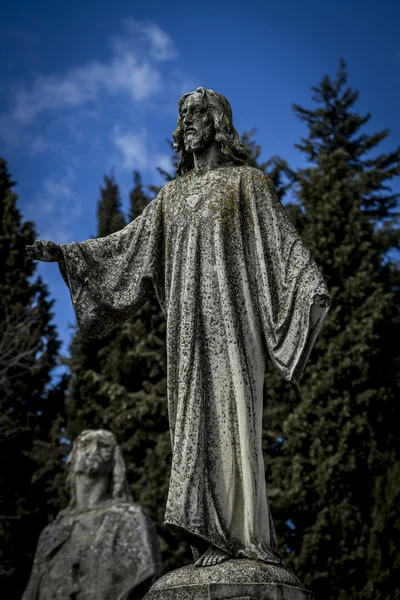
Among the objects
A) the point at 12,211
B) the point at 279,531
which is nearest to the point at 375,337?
the point at 279,531

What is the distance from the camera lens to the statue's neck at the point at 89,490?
10125 mm

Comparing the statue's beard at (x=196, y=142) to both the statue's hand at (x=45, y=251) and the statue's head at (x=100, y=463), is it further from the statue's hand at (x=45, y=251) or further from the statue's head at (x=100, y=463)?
the statue's head at (x=100, y=463)

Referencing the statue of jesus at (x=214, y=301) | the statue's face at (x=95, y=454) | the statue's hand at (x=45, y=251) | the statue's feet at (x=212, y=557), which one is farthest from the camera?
the statue's face at (x=95, y=454)

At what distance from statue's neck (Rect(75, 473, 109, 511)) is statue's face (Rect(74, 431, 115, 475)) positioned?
7cm

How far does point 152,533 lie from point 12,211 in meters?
13.7

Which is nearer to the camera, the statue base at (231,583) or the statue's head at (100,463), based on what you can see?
the statue base at (231,583)

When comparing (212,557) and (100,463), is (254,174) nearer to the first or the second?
(212,557)

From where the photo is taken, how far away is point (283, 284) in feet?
17.2

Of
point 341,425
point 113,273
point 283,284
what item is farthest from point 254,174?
point 341,425

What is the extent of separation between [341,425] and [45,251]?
37.8 ft

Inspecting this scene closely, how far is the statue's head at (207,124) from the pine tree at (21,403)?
11.2m

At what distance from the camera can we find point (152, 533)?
945cm

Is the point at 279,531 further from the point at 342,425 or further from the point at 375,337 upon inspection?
the point at 375,337

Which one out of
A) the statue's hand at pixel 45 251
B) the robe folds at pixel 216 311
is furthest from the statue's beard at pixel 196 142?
the statue's hand at pixel 45 251
